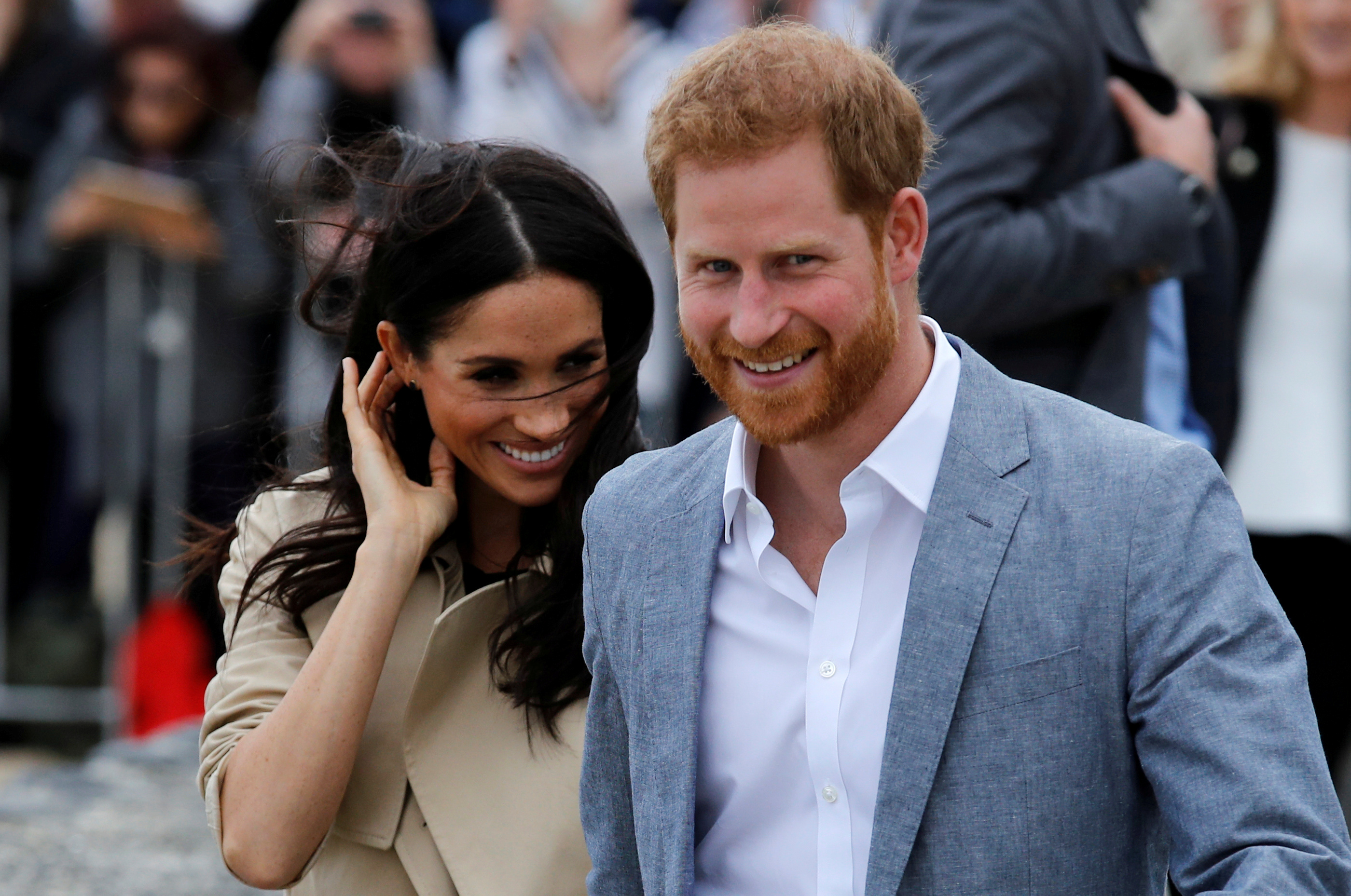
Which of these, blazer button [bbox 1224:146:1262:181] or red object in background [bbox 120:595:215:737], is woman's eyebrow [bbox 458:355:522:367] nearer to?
blazer button [bbox 1224:146:1262:181]

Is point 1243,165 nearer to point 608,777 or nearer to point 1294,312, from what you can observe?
point 1294,312

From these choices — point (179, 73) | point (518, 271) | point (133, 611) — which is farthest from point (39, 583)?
point (518, 271)

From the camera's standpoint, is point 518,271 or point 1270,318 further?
point 1270,318

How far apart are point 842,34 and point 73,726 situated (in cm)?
527

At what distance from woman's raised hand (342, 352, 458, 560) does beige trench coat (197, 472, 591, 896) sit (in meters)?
0.12

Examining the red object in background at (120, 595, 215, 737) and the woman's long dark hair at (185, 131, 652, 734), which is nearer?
the woman's long dark hair at (185, 131, 652, 734)

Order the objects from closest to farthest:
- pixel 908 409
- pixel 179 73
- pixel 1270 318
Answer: pixel 908 409 → pixel 1270 318 → pixel 179 73

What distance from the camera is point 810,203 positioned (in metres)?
2.04

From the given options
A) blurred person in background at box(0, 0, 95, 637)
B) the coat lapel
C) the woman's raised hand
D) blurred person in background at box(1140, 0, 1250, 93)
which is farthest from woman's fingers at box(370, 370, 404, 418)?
blurred person in background at box(0, 0, 95, 637)

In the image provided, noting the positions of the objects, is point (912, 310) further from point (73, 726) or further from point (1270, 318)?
point (73, 726)

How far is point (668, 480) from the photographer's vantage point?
241 centimetres

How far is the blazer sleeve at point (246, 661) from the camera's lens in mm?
2873

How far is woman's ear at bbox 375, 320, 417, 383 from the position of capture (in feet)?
10.1

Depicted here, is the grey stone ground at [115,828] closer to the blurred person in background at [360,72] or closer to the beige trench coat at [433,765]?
the beige trench coat at [433,765]
